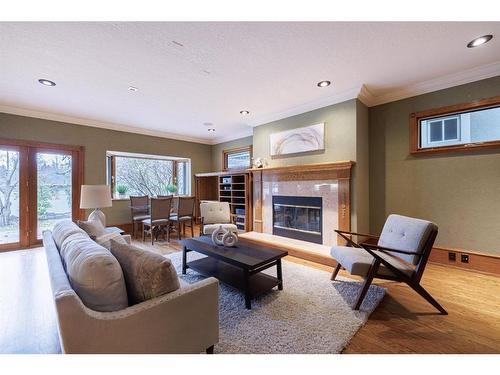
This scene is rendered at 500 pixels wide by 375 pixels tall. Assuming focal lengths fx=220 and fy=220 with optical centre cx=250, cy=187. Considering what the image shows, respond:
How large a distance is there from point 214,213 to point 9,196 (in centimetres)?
357

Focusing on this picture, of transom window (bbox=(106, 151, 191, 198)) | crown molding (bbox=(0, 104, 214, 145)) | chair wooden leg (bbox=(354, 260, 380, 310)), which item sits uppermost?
crown molding (bbox=(0, 104, 214, 145))

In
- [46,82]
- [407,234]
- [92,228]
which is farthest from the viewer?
[46,82]

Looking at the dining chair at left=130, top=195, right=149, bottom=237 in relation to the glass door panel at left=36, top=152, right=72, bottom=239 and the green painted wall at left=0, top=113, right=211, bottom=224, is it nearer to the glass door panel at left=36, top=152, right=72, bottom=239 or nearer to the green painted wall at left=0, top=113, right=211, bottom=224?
the green painted wall at left=0, top=113, right=211, bottom=224

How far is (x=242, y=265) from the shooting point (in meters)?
2.05

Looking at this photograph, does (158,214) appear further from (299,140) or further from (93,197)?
(299,140)

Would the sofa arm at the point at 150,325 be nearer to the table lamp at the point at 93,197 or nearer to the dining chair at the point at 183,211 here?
the table lamp at the point at 93,197

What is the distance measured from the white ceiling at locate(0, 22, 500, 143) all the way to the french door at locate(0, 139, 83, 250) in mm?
740

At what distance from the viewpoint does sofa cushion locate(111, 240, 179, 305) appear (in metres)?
1.21

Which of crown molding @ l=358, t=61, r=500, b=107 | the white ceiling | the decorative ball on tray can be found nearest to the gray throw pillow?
the decorative ball on tray

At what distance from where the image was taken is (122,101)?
11.9 feet

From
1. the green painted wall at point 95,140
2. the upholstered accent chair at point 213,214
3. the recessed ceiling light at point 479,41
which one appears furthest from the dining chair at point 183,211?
the recessed ceiling light at point 479,41

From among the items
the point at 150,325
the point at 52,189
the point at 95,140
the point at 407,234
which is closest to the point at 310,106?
A: the point at 407,234

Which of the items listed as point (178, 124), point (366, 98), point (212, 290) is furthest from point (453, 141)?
point (178, 124)

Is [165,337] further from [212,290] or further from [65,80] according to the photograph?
[65,80]
